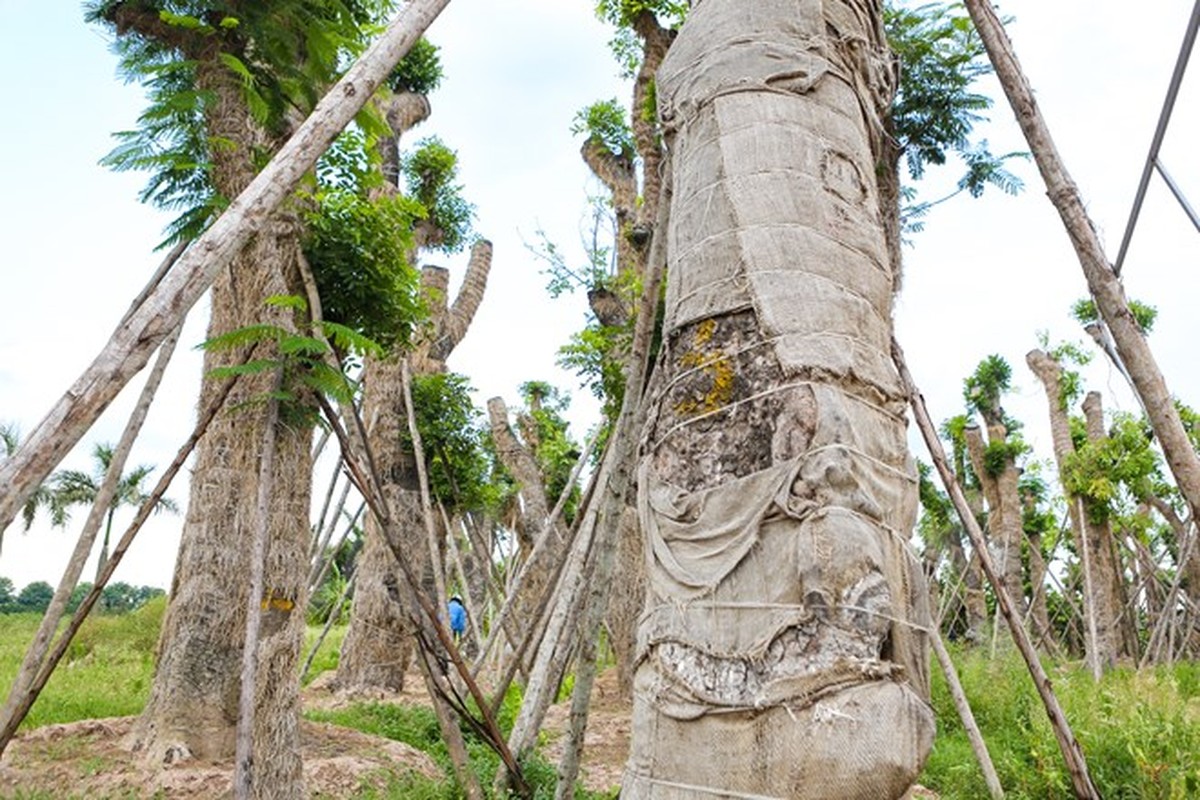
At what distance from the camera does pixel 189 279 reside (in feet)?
6.66

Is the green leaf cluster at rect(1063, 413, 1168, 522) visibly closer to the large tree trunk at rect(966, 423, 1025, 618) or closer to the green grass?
the large tree trunk at rect(966, 423, 1025, 618)

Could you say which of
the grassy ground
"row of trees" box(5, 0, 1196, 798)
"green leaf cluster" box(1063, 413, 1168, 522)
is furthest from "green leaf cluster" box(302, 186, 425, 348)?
"green leaf cluster" box(1063, 413, 1168, 522)

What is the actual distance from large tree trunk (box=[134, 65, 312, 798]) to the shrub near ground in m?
5.03

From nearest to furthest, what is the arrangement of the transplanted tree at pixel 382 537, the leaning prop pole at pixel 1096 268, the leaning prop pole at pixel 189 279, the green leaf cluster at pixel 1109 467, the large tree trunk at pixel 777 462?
the leaning prop pole at pixel 189 279
the large tree trunk at pixel 777 462
the leaning prop pole at pixel 1096 268
the transplanted tree at pixel 382 537
the green leaf cluster at pixel 1109 467

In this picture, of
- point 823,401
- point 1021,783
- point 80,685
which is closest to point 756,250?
point 823,401

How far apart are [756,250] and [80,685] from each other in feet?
35.6

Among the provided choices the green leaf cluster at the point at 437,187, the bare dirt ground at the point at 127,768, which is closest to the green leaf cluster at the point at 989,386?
the green leaf cluster at the point at 437,187

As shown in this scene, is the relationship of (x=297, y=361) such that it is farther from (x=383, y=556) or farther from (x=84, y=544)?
(x=383, y=556)

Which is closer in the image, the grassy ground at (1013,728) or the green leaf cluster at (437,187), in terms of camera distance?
the grassy ground at (1013,728)

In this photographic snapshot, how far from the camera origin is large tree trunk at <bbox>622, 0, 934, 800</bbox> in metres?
1.82

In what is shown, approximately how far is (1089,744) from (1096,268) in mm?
5408

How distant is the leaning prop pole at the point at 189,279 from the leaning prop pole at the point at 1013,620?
6.55 ft

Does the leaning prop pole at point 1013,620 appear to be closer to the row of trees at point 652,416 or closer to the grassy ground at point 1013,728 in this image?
the row of trees at point 652,416

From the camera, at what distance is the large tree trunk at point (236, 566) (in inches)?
198
